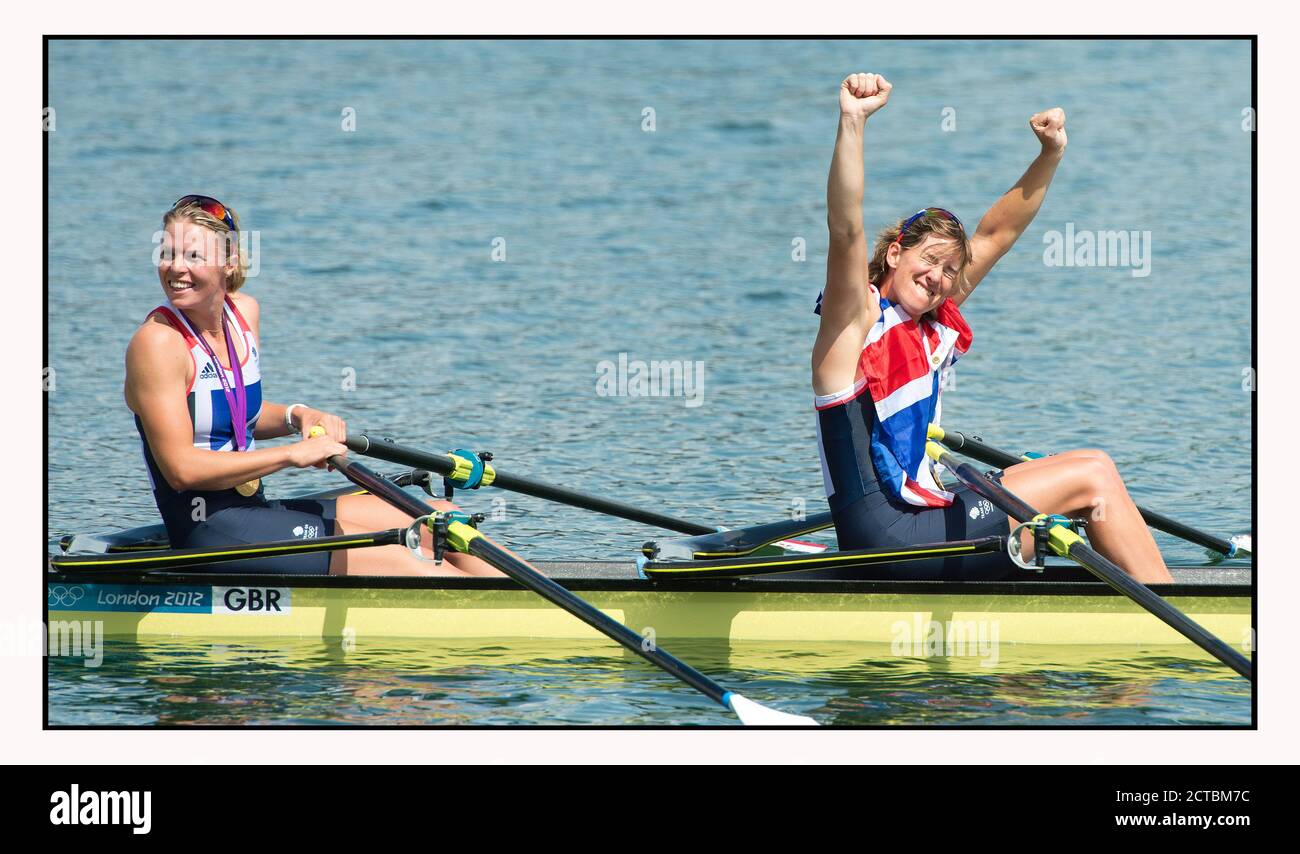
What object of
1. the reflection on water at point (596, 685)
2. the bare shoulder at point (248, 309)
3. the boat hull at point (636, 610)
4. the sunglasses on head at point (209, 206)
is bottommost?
the reflection on water at point (596, 685)

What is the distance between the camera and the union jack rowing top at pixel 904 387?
27.0 feet

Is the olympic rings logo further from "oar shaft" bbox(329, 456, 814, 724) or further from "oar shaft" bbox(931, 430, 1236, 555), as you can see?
"oar shaft" bbox(931, 430, 1236, 555)

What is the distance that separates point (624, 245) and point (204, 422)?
10.6 metres

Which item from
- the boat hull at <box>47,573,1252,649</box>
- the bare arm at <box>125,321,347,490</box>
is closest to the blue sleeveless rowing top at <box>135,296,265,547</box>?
the bare arm at <box>125,321,347,490</box>

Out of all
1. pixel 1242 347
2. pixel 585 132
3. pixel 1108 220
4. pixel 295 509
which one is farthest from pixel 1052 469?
pixel 585 132

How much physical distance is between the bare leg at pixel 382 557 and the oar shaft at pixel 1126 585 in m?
2.38

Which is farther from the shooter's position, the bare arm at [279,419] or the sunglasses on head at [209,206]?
the bare arm at [279,419]

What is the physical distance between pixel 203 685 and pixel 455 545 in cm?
139

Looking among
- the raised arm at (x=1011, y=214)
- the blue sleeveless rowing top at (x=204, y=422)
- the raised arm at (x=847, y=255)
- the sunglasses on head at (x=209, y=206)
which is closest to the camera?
the raised arm at (x=847, y=255)

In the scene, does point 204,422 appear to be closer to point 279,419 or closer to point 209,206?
point 279,419

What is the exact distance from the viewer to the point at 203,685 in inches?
340

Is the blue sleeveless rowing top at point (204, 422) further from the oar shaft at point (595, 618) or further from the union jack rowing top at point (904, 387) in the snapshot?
Result: the union jack rowing top at point (904, 387)

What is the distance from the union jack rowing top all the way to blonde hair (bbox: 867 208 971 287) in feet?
0.56

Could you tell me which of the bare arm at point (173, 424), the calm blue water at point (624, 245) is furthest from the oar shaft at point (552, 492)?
the bare arm at point (173, 424)
